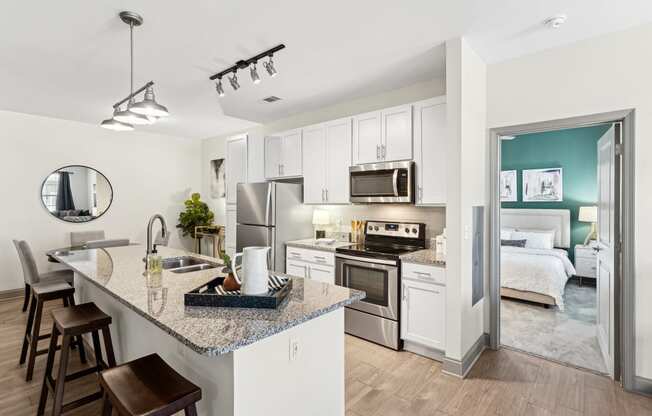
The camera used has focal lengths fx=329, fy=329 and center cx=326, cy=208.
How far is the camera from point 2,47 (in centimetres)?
272

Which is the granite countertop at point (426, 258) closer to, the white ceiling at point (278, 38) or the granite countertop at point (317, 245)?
the granite countertop at point (317, 245)

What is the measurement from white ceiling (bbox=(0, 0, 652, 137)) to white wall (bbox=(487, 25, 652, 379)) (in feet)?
0.43

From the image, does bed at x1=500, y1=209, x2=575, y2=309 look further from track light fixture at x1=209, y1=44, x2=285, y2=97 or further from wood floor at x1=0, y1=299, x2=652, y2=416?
track light fixture at x1=209, y1=44, x2=285, y2=97

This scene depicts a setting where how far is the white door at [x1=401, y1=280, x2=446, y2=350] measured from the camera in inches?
111

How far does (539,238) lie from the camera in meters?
5.38

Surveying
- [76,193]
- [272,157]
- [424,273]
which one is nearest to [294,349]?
[424,273]

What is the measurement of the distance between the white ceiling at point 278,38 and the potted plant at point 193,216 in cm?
279

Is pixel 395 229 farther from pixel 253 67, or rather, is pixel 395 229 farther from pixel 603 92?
pixel 253 67

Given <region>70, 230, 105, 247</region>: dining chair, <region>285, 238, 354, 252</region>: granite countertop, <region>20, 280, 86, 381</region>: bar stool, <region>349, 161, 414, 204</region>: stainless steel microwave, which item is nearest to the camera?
<region>20, 280, 86, 381</region>: bar stool

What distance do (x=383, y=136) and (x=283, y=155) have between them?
5.38ft

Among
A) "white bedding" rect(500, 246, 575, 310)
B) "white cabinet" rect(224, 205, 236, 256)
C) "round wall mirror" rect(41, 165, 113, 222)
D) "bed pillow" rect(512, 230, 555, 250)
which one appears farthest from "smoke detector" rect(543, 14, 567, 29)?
"round wall mirror" rect(41, 165, 113, 222)

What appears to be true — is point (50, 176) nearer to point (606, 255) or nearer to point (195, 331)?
point (195, 331)

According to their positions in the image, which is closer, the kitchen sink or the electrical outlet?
the electrical outlet

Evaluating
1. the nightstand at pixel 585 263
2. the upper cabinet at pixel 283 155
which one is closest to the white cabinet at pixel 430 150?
the upper cabinet at pixel 283 155
